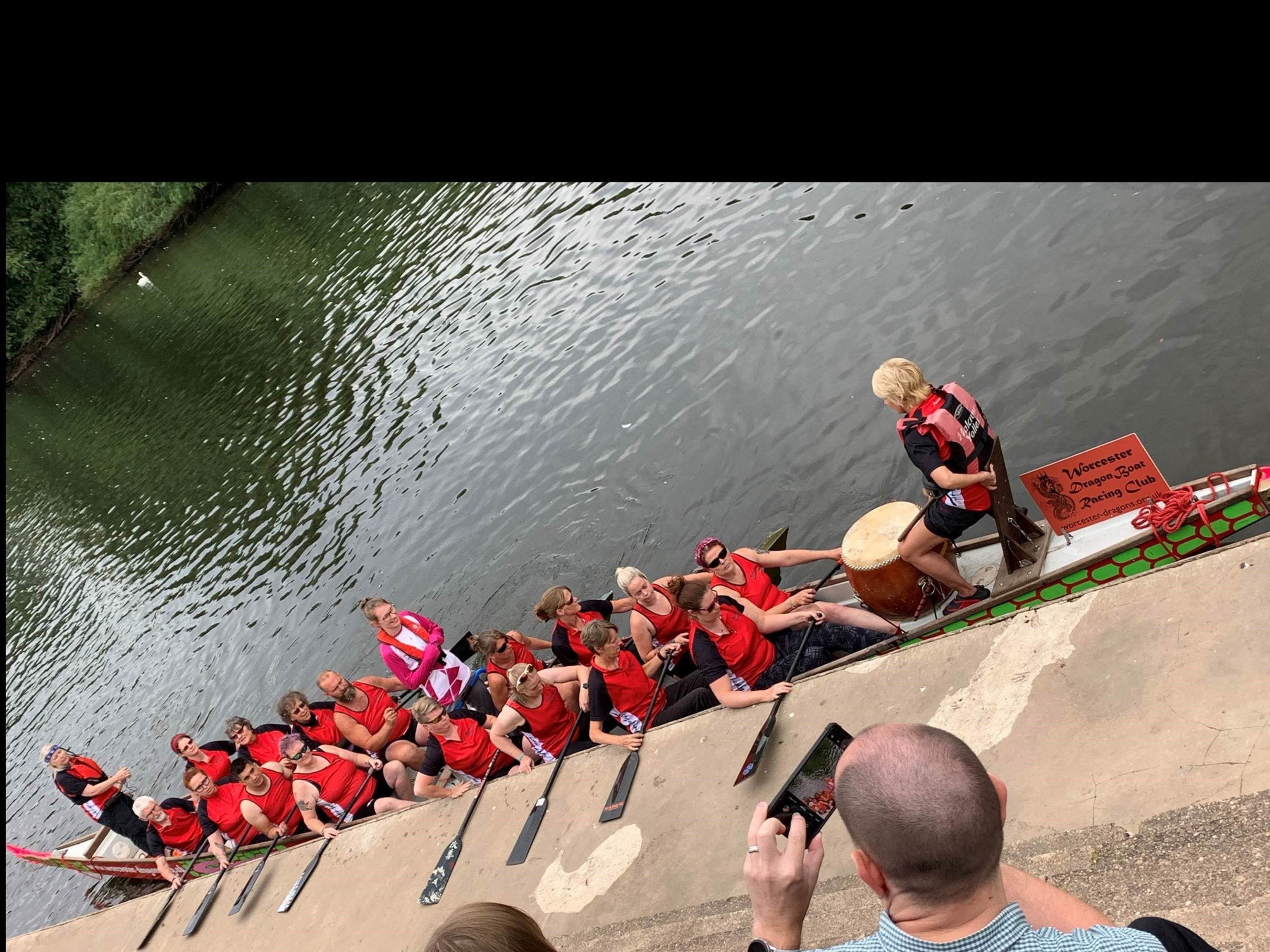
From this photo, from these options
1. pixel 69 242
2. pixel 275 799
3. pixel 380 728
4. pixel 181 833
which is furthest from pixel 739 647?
pixel 69 242

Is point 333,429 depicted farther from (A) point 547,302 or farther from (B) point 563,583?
(B) point 563,583

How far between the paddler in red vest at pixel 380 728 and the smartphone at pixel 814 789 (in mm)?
8202

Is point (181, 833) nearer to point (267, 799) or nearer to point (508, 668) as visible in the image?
point (267, 799)

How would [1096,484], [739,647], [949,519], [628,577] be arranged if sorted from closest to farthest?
[1096,484] < [949,519] < [739,647] < [628,577]

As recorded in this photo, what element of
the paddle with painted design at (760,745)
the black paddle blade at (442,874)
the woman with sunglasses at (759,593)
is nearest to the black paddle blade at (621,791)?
the paddle with painted design at (760,745)

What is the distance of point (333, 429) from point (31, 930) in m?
9.97

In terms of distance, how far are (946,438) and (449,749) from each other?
5.33 metres

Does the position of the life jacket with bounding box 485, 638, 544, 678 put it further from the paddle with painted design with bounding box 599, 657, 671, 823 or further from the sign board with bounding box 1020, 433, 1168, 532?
the sign board with bounding box 1020, 433, 1168, 532

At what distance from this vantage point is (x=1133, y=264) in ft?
34.7

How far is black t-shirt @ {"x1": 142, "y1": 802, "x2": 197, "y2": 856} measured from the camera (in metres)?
11.0

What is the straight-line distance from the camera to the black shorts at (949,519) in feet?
22.1

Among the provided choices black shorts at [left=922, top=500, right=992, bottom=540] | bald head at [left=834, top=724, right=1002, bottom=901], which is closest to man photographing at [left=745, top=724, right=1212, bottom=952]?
bald head at [left=834, top=724, right=1002, bottom=901]

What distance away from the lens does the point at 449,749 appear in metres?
8.94

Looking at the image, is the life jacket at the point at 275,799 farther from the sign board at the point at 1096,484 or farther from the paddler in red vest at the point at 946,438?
the sign board at the point at 1096,484
